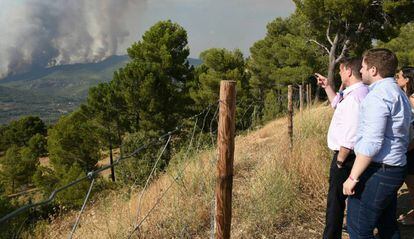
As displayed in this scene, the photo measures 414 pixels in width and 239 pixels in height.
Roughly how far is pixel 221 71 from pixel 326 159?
2055 centimetres

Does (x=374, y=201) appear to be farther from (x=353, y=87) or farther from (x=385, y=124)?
(x=353, y=87)

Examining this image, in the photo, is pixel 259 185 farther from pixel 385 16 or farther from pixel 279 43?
pixel 279 43

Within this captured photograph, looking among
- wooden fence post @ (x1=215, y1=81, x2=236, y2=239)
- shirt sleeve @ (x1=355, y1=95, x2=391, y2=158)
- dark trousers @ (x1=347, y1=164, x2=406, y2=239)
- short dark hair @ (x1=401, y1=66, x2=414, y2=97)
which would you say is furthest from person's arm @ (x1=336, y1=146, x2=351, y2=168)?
short dark hair @ (x1=401, y1=66, x2=414, y2=97)

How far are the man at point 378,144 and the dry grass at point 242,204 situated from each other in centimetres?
133

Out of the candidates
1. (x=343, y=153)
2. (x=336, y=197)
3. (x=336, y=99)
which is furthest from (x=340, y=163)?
(x=336, y=99)

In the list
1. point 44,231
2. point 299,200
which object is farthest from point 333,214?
point 44,231

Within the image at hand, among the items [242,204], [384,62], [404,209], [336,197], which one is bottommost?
[404,209]

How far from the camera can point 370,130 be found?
2.01 meters

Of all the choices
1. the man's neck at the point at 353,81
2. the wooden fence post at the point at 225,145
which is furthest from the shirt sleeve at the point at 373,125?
the wooden fence post at the point at 225,145

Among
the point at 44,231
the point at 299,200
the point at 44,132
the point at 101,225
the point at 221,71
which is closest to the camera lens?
the point at 101,225

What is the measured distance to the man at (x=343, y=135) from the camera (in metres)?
2.50

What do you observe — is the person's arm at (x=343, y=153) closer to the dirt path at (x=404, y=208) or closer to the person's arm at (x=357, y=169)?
the person's arm at (x=357, y=169)

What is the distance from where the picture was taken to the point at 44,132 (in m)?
57.9

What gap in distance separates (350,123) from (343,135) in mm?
96
